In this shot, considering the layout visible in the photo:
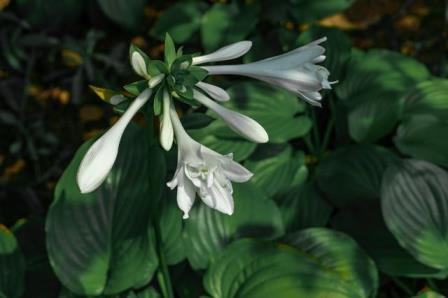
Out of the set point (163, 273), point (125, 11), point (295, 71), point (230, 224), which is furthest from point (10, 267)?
point (125, 11)

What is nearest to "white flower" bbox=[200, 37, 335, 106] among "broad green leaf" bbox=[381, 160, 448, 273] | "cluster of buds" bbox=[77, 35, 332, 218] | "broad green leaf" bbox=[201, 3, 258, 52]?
"cluster of buds" bbox=[77, 35, 332, 218]

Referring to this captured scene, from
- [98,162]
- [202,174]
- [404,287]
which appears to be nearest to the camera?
[98,162]

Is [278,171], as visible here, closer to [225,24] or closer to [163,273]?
[163,273]

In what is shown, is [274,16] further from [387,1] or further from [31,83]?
[31,83]

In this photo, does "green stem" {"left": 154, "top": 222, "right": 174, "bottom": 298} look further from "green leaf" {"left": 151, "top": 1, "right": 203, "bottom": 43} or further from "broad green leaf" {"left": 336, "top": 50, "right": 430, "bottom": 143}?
"green leaf" {"left": 151, "top": 1, "right": 203, "bottom": 43}

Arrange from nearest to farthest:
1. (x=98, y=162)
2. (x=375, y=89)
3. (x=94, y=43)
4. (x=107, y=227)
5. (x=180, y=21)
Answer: (x=98, y=162) → (x=107, y=227) → (x=375, y=89) → (x=180, y=21) → (x=94, y=43)

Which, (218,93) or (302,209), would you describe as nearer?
(218,93)

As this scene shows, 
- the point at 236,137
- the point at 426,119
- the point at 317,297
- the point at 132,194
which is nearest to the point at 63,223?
the point at 132,194
